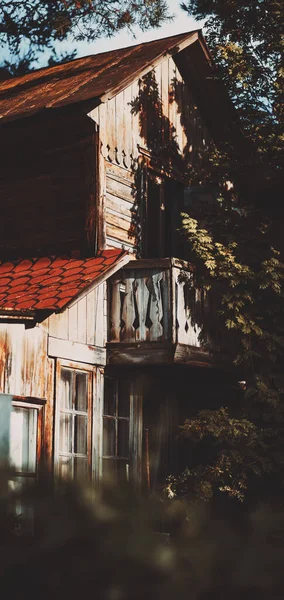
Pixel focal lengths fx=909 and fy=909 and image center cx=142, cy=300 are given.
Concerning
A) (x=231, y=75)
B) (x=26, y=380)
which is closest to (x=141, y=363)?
(x=26, y=380)

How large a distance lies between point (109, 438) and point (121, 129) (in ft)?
15.1

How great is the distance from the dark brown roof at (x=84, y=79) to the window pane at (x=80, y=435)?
4291 millimetres

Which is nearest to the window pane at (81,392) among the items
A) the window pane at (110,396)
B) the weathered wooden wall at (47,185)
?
the window pane at (110,396)

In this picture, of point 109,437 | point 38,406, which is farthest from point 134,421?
point 38,406

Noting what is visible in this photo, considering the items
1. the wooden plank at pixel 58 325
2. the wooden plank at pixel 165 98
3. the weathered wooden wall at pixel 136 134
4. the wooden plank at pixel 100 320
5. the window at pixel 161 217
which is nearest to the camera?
the wooden plank at pixel 58 325

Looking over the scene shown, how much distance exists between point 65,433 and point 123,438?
1432mm

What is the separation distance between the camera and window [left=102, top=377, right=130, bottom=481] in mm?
12844

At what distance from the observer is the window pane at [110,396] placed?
12.9 m

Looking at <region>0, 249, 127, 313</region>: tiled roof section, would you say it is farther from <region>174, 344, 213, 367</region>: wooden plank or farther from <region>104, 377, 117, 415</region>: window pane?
<region>104, 377, 117, 415</region>: window pane

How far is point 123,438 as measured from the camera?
1312 cm

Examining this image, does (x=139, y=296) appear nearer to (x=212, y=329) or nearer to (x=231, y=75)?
(x=212, y=329)

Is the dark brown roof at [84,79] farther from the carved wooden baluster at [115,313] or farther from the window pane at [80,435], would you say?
the window pane at [80,435]

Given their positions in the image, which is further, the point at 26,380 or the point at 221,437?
the point at 221,437

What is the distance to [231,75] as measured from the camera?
591 inches
